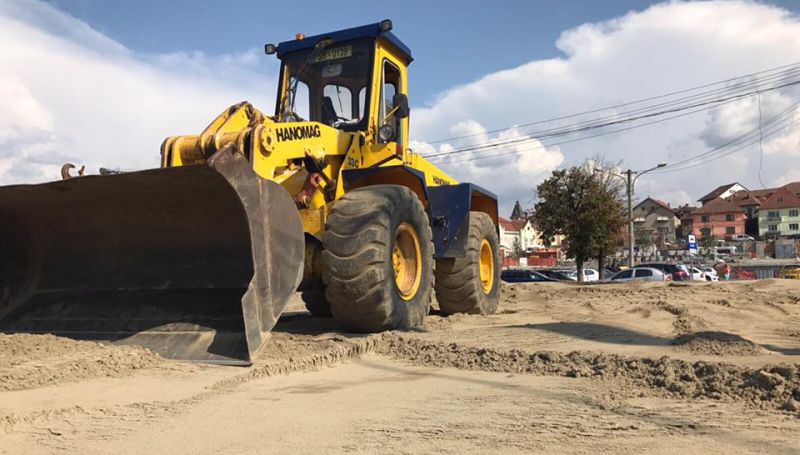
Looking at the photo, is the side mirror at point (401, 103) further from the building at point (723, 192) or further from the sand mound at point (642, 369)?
the building at point (723, 192)

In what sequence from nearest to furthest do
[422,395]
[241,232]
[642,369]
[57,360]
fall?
[422,395], [642,369], [57,360], [241,232]

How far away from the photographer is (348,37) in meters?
7.48

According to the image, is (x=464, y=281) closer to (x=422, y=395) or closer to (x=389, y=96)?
(x=389, y=96)

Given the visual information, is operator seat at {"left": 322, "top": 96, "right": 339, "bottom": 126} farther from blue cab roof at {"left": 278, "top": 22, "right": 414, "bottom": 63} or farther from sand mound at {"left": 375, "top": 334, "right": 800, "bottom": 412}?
sand mound at {"left": 375, "top": 334, "right": 800, "bottom": 412}

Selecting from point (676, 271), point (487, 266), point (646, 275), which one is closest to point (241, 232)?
point (487, 266)

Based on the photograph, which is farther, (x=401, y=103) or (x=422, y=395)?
(x=401, y=103)

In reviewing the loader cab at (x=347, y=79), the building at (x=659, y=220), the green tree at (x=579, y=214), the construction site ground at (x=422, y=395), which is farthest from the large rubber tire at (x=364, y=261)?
the building at (x=659, y=220)

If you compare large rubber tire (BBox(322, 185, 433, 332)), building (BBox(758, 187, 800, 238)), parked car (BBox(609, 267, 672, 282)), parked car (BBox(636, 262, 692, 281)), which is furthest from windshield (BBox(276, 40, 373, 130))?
building (BBox(758, 187, 800, 238))

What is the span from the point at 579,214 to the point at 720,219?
73808 millimetres

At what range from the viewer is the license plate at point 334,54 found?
752cm

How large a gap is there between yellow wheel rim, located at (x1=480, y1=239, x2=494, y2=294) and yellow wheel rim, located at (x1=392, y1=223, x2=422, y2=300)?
3.38m

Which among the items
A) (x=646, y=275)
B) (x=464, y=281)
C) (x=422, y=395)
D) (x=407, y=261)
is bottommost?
(x=422, y=395)

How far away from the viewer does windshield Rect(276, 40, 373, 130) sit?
24.4ft

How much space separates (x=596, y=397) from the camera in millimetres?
3830
